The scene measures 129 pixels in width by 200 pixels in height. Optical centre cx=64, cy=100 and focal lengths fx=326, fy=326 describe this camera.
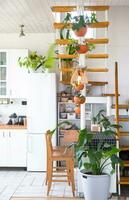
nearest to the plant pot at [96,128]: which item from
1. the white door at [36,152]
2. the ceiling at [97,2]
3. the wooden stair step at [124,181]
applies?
the wooden stair step at [124,181]

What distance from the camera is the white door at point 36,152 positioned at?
21.1 feet

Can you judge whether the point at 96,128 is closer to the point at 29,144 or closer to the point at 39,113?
the point at 39,113

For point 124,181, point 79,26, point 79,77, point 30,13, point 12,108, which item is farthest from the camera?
point 12,108

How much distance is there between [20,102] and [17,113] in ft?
0.84

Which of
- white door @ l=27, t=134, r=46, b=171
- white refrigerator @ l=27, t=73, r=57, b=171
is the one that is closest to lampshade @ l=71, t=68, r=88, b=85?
white refrigerator @ l=27, t=73, r=57, b=171

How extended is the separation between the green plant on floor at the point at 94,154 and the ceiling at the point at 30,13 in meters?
2.17

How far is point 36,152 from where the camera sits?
21.1ft

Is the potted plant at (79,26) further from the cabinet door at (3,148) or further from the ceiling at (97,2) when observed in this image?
the cabinet door at (3,148)

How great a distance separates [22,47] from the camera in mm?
7070

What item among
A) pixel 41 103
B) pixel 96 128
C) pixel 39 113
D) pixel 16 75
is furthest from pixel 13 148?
pixel 96 128

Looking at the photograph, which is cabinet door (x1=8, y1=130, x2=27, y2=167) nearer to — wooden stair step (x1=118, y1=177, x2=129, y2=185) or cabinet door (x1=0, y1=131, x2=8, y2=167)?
cabinet door (x1=0, y1=131, x2=8, y2=167)

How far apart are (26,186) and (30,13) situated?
2.95m

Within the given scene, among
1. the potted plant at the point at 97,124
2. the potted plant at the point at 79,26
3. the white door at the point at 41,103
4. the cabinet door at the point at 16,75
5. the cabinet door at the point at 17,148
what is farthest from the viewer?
the cabinet door at the point at 16,75

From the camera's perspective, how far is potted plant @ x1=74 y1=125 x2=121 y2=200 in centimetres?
435
